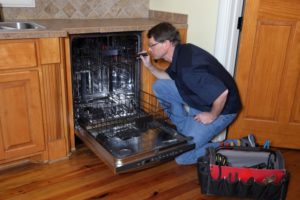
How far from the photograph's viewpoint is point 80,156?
2156mm

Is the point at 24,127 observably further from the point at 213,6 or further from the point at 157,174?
the point at 213,6

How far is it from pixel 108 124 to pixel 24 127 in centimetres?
54

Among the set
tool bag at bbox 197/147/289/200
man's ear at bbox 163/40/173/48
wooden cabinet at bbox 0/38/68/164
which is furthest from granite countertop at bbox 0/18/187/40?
tool bag at bbox 197/147/289/200

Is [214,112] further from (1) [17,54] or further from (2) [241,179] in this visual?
(1) [17,54]

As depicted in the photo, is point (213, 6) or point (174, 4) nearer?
point (213, 6)

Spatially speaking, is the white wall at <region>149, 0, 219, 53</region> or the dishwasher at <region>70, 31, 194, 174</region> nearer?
the dishwasher at <region>70, 31, 194, 174</region>

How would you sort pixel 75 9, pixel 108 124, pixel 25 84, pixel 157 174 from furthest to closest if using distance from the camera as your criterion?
1. pixel 75 9
2. pixel 108 124
3. pixel 157 174
4. pixel 25 84

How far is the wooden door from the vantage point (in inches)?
81.2

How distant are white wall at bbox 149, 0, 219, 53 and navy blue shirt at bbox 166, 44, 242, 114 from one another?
0.35 meters

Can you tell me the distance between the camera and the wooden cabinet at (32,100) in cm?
175

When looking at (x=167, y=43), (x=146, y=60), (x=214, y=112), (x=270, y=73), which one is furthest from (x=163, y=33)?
(x=270, y=73)

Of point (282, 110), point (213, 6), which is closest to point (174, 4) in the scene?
point (213, 6)

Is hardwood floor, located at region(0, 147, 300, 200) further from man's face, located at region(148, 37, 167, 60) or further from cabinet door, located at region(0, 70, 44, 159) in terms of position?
man's face, located at region(148, 37, 167, 60)

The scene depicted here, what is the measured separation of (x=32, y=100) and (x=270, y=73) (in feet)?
5.25
